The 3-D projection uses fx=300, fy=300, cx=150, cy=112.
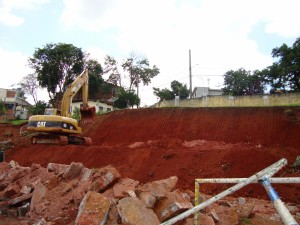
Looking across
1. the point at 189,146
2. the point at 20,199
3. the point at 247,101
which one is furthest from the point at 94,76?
the point at 20,199

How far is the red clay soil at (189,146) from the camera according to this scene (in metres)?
10.2

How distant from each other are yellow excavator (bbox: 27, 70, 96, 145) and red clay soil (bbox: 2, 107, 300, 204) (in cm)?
66

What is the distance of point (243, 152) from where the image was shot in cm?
1087

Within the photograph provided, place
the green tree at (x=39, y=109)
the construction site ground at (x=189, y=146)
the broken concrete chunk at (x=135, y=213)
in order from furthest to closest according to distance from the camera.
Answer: the green tree at (x=39, y=109) → the construction site ground at (x=189, y=146) → the broken concrete chunk at (x=135, y=213)

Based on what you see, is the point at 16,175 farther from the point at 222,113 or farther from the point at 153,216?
the point at 222,113

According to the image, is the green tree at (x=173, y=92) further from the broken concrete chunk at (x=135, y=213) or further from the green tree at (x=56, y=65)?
the broken concrete chunk at (x=135, y=213)

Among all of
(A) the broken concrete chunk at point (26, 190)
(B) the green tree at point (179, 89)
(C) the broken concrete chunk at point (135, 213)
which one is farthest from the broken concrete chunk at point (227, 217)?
(B) the green tree at point (179, 89)

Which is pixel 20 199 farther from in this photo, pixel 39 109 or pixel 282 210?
pixel 39 109

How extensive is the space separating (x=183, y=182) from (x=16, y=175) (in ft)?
18.0

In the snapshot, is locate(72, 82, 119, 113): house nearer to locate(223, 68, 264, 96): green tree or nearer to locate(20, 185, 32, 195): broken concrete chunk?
locate(223, 68, 264, 96): green tree

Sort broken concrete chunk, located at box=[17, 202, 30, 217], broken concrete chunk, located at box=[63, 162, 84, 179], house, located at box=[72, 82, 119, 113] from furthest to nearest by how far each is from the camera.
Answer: house, located at box=[72, 82, 119, 113], broken concrete chunk, located at box=[63, 162, 84, 179], broken concrete chunk, located at box=[17, 202, 30, 217]

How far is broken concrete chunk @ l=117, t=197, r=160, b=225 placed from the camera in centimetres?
451

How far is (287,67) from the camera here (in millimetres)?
31375

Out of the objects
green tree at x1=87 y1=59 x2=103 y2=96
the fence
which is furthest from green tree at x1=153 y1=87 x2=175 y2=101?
the fence
